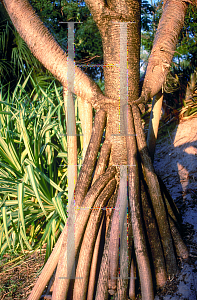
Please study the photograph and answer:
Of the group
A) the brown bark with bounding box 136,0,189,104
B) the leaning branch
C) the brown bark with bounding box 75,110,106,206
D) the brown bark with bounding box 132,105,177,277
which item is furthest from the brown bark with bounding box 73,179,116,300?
the brown bark with bounding box 136,0,189,104

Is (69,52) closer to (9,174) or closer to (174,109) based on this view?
(9,174)

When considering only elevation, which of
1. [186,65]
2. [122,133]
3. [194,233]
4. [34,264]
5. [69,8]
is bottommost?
[34,264]

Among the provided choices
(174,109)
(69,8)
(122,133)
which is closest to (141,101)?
(122,133)

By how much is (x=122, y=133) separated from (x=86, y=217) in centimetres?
68

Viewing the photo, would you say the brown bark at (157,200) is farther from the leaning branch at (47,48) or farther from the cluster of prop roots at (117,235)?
the leaning branch at (47,48)

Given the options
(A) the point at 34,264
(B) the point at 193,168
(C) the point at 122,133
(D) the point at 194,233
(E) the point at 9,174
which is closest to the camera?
(C) the point at 122,133

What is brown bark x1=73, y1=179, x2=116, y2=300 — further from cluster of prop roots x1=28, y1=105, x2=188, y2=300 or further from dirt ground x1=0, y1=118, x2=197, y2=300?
dirt ground x1=0, y1=118, x2=197, y2=300

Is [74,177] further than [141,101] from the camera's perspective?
Yes

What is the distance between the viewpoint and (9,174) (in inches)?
104

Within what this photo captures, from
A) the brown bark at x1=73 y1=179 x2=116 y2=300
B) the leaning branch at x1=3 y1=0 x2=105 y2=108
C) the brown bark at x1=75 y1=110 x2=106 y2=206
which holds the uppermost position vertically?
the leaning branch at x1=3 y1=0 x2=105 y2=108

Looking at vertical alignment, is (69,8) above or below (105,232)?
above

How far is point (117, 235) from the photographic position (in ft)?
5.84

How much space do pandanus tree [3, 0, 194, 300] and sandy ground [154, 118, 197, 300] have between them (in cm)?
10

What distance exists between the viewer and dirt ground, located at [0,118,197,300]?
1.75 metres
